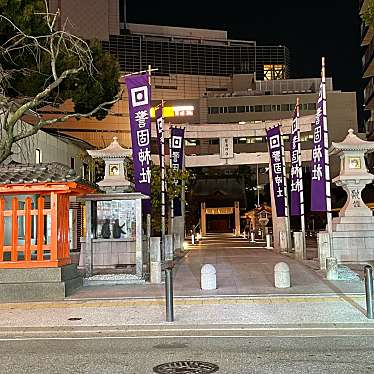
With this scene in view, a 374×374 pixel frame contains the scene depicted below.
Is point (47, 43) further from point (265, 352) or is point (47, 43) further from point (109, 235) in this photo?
point (265, 352)

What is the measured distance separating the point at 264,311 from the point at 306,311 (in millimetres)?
891

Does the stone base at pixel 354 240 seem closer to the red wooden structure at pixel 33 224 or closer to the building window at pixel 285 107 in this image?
the red wooden structure at pixel 33 224

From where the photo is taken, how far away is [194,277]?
20000mm

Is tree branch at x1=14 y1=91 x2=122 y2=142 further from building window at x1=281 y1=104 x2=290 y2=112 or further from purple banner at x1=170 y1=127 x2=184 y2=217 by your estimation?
building window at x1=281 y1=104 x2=290 y2=112

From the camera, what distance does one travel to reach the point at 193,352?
8.99 metres

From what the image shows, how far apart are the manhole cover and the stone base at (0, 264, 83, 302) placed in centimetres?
807

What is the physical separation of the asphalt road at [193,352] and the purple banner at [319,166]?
9636mm

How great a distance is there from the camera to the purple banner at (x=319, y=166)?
19.4 meters

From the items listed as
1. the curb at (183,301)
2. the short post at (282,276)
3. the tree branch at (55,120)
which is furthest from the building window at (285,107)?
the curb at (183,301)

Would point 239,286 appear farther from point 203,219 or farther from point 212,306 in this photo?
point 203,219

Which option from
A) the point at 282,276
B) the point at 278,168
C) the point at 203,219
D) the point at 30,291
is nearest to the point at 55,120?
the point at 30,291

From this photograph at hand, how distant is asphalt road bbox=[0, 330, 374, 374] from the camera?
7.89 metres

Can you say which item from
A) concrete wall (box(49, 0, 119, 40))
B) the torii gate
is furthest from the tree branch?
concrete wall (box(49, 0, 119, 40))

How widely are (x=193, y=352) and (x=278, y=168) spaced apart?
22431 mm
